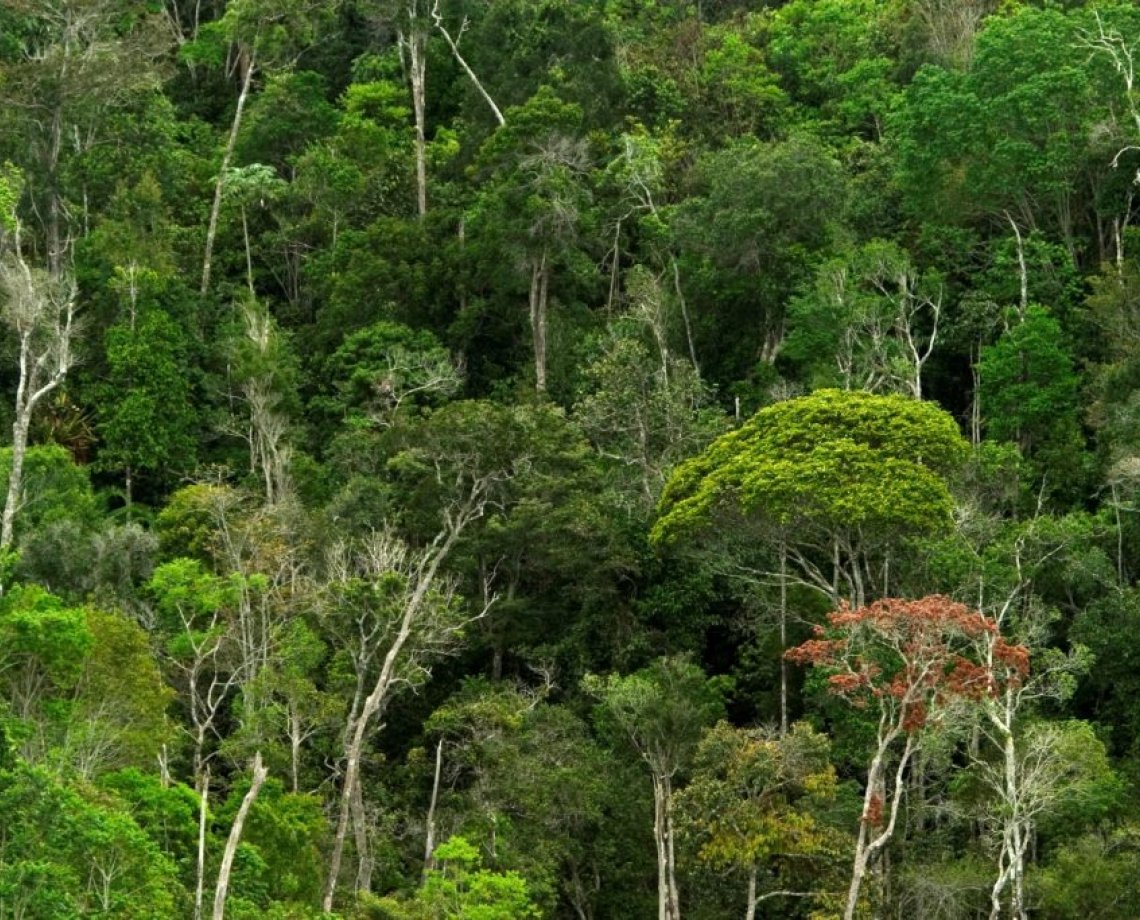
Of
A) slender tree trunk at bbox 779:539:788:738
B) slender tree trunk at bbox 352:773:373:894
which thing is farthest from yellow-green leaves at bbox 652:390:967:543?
slender tree trunk at bbox 352:773:373:894

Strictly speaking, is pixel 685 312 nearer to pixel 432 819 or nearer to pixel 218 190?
pixel 218 190

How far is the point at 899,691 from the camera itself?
103 ft

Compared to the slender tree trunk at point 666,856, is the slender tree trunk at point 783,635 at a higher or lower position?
higher

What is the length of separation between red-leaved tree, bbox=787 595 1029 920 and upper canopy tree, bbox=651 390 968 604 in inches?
114

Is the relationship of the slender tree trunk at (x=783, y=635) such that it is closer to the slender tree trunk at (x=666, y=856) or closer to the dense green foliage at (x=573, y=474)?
the dense green foliage at (x=573, y=474)

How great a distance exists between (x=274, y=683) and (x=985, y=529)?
38.1 ft

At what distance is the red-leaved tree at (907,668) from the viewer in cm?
3119

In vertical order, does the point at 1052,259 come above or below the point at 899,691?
above

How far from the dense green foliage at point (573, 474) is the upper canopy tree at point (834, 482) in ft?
0.26

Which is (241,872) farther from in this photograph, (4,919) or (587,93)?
(587,93)

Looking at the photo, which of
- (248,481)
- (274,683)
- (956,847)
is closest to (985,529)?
(956,847)

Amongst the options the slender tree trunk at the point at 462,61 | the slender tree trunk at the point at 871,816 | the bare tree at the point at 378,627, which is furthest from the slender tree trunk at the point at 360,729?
the slender tree trunk at the point at 462,61

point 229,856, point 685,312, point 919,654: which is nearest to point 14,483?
point 229,856

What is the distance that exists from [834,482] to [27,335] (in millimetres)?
13535
